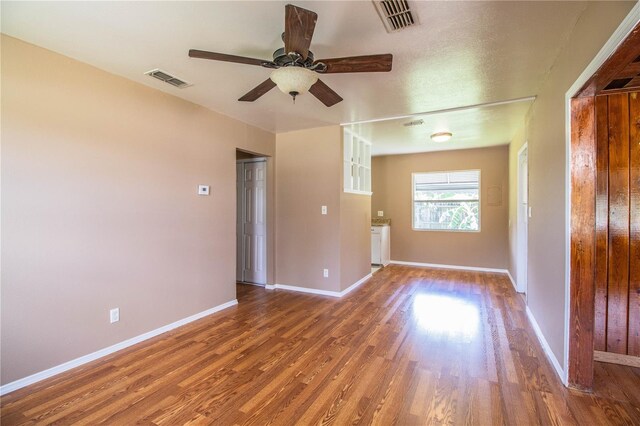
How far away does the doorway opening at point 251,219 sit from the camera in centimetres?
487

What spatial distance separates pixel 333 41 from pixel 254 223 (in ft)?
11.1

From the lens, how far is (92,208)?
2553 mm

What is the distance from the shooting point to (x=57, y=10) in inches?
72.2

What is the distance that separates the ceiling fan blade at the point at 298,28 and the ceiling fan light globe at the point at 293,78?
13 centimetres

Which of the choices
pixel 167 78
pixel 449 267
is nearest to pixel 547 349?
pixel 449 267

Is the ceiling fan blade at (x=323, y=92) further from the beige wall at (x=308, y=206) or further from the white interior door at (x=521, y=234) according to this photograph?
the white interior door at (x=521, y=234)

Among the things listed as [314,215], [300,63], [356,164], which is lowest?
[314,215]

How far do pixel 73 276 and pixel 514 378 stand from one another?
139 inches

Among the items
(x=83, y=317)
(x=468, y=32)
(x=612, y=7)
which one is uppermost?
(x=468, y=32)

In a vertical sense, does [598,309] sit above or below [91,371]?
above

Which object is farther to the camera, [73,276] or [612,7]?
[73,276]

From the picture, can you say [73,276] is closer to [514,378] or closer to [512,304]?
[514,378]

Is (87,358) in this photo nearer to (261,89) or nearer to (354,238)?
(261,89)

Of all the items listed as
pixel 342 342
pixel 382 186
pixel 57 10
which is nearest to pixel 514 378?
pixel 342 342
